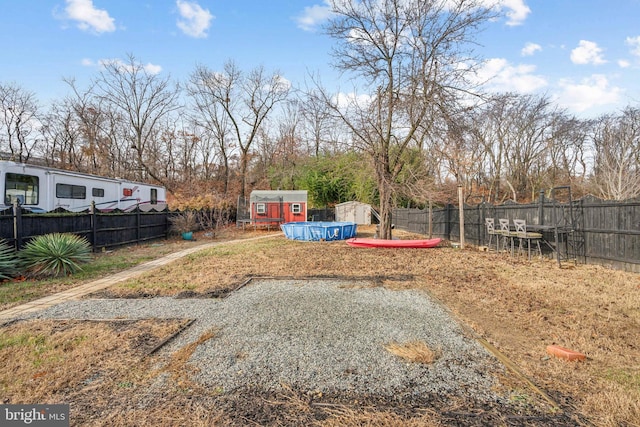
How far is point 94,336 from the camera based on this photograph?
12.6 feet

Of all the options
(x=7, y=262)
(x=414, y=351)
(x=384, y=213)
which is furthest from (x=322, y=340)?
(x=384, y=213)

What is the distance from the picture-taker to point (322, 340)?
3674 mm

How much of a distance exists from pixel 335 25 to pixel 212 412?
1514 cm

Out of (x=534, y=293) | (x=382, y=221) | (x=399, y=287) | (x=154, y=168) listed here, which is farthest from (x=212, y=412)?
(x=154, y=168)

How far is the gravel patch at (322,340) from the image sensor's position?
279 centimetres

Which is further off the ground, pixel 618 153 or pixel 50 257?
pixel 618 153

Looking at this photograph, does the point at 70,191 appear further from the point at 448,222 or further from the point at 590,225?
the point at 590,225

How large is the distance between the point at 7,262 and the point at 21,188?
18.9 ft

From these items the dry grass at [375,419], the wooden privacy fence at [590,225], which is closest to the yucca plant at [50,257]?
the dry grass at [375,419]

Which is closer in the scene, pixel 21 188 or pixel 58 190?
pixel 21 188

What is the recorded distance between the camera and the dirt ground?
2316mm

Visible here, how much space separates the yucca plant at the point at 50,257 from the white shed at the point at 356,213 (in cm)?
2186

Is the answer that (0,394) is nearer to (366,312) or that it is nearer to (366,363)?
(366,363)

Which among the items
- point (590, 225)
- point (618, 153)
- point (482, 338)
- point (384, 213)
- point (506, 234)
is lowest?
point (482, 338)
